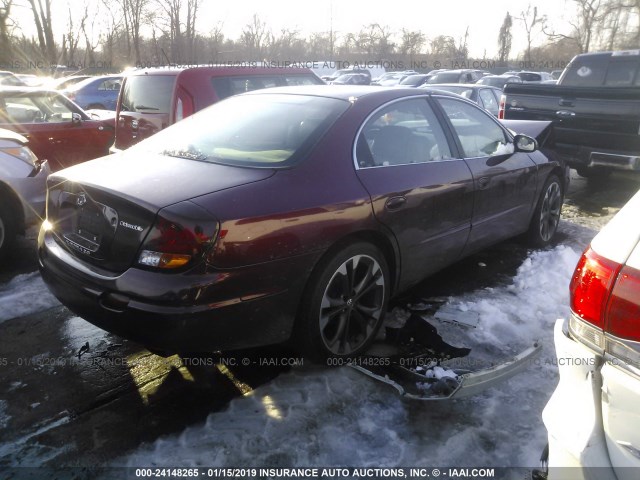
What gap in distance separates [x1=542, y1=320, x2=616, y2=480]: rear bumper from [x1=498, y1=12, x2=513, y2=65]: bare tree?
2728 inches

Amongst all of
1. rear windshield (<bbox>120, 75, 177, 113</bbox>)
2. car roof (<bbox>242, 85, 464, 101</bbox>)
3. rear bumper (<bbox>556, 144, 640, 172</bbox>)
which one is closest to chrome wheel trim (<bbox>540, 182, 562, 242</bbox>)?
rear bumper (<bbox>556, 144, 640, 172</bbox>)

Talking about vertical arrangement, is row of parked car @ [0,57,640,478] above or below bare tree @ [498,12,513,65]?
below

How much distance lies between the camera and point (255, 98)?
3.81 metres

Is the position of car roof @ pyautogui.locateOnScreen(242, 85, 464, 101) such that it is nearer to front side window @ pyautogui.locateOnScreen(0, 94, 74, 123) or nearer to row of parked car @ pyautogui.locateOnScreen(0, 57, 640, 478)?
row of parked car @ pyautogui.locateOnScreen(0, 57, 640, 478)

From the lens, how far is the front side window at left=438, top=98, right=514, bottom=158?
4043mm

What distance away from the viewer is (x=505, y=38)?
65062mm

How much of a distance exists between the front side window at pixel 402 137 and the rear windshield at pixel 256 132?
25cm

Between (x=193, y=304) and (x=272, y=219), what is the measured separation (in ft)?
1.84

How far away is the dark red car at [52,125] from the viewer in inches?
264

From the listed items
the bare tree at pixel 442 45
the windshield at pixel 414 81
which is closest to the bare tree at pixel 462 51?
the bare tree at pixel 442 45

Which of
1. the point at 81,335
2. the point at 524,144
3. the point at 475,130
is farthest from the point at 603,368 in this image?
the point at 524,144

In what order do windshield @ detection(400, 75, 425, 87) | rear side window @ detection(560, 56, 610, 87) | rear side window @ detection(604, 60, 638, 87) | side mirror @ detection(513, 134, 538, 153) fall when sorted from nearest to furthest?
side mirror @ detection(513, 134, 538, 153), rear side window @ detection(604, 60, 638, 87), rear side window @ detection(560, 56, 610, 87), windshield @ detection(400, 75, 425, 87)

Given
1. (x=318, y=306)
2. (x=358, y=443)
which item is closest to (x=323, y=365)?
(x=318, y=306)

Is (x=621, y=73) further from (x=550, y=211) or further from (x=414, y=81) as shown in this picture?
(x=414, y=81)
